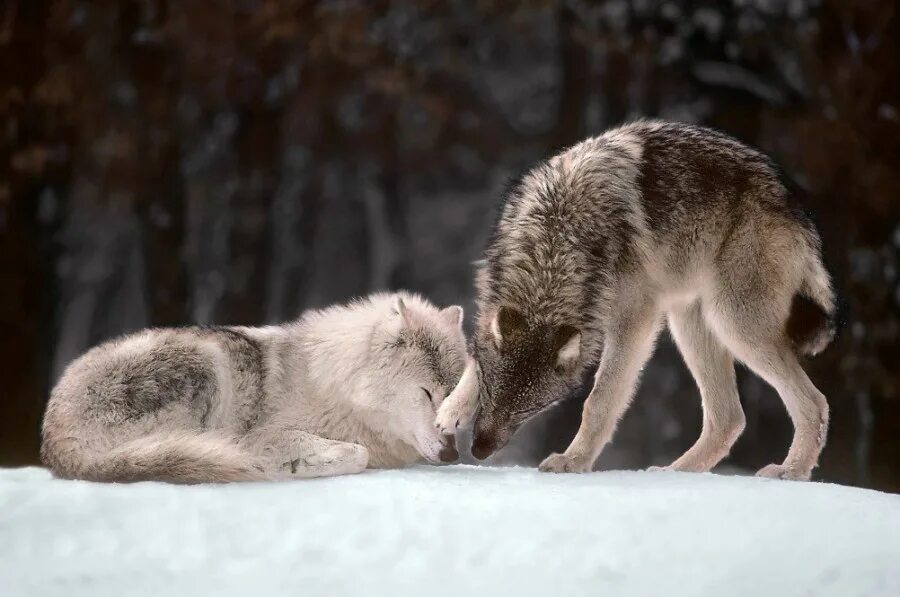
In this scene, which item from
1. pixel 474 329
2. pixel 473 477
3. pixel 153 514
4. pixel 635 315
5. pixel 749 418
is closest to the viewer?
pixel 153 514

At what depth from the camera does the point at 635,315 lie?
3.71m

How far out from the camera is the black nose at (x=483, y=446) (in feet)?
11.9

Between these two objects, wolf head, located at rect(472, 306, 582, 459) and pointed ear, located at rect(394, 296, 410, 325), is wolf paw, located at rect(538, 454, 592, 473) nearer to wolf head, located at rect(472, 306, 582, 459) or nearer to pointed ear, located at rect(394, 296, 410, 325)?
wolf head, located at rect(472, 306, 582, 459)

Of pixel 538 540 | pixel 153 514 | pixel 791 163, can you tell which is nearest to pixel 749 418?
pixel 791 163

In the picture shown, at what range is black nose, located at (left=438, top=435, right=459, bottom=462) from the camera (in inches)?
139

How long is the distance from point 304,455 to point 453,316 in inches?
38.0

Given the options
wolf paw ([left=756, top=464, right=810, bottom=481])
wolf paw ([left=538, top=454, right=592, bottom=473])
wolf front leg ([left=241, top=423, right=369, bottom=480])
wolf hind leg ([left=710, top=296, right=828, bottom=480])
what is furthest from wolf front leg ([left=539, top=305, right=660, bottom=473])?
wolf front leg ([left=241, top=423, right=369, bottom=480])

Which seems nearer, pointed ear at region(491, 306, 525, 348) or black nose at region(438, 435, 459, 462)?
black nose at region(438, 435, 459, 462)

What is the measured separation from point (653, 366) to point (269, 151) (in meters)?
3.40

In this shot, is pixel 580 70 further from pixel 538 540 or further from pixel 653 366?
pixel 538 540

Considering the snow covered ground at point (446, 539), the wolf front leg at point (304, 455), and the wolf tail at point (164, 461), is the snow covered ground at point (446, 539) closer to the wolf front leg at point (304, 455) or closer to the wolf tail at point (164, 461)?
the wolf tail at point (164, 461)

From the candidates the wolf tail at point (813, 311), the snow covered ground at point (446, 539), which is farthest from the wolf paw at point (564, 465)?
the wolf tail at point (813, 311)

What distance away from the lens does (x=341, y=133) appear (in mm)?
7129

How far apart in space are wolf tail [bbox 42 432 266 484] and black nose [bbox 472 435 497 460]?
850 millimetres
